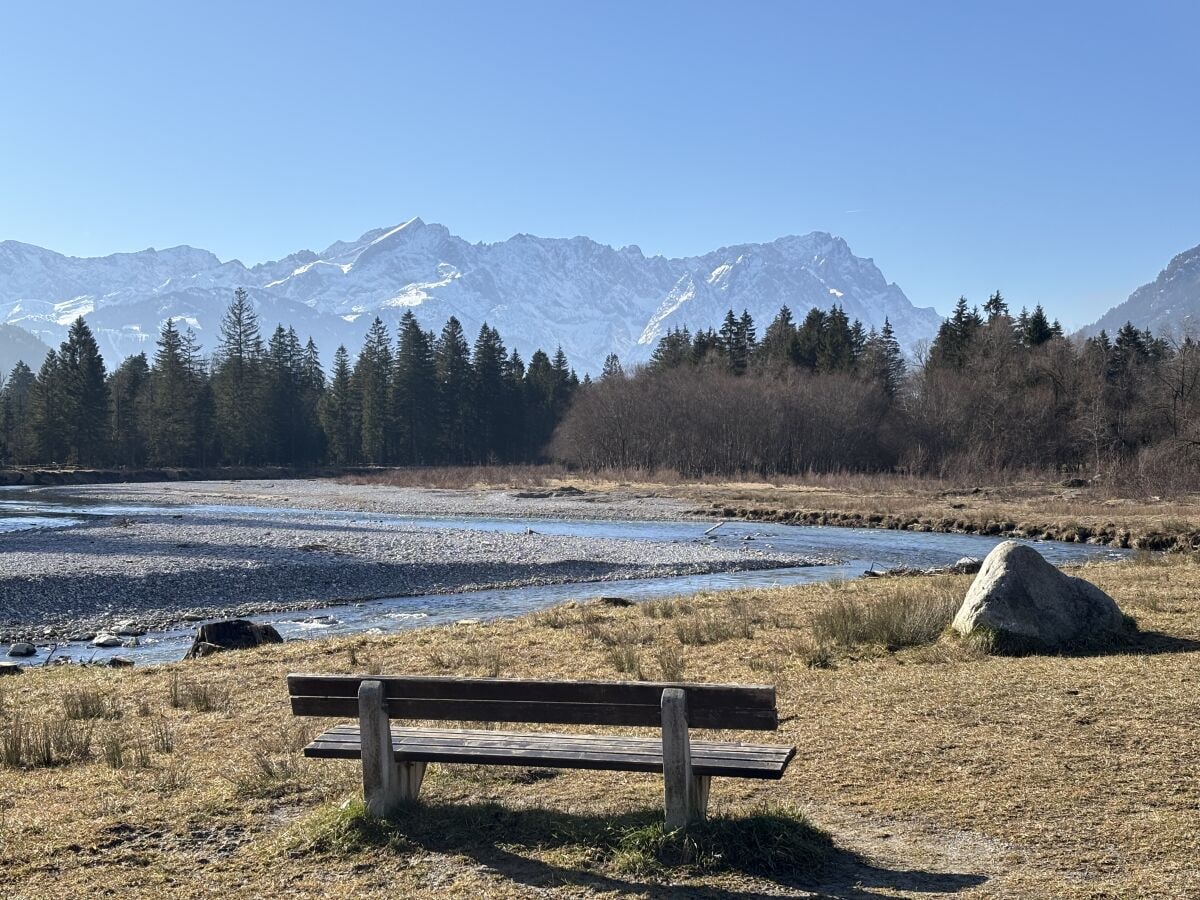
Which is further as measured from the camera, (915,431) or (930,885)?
(915,431)

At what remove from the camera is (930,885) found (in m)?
5.66

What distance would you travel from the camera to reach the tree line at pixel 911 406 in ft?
245

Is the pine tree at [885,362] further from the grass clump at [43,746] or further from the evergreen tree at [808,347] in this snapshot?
the grass clump at [43,746]

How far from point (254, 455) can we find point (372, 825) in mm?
104782

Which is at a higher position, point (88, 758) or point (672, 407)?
point (672, 407)

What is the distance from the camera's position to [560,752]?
6.62 metres

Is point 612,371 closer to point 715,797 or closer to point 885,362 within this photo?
point 885,362

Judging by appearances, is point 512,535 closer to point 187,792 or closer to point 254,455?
point 187,792

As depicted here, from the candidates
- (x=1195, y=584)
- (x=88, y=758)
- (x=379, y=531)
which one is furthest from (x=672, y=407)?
(x=88, y=758)

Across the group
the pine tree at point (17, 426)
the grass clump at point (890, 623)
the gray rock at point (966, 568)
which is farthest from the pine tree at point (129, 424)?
the grass clump at point (890, 623)

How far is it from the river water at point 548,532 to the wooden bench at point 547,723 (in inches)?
408

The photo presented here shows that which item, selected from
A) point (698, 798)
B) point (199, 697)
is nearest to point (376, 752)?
point (698, 798)

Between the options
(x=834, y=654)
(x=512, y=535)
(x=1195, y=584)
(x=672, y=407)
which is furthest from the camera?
(x=672, y=407)

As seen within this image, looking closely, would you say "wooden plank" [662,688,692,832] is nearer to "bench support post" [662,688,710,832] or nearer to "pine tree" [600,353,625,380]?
"bench support post" [662,688,710,832]
